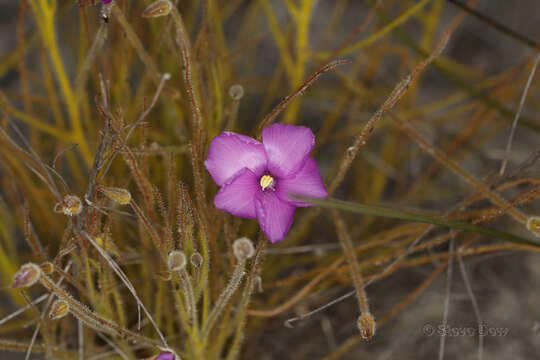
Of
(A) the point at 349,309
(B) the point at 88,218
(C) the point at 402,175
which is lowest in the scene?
(A) the point at 349,309

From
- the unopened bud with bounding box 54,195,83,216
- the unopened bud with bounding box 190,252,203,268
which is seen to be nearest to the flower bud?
the unopened bud with bounding box 190,252,203,268

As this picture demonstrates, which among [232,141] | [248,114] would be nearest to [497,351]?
[232,141]

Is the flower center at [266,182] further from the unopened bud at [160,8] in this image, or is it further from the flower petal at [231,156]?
the unopened bud at [160,8]

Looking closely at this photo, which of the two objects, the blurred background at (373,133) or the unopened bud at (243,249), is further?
the blurred background at (373,133)

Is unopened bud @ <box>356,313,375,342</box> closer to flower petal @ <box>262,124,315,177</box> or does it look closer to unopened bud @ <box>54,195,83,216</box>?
flower petal @ <box>262,124,315,177</box>

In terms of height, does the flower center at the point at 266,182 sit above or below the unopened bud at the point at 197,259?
above

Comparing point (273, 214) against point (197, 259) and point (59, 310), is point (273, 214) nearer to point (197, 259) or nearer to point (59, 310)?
point (197, 259)

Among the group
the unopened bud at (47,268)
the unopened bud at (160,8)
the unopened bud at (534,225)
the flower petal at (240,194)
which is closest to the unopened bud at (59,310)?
the unopened bud at (47,268)

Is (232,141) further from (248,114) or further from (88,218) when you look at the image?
(248,114)
